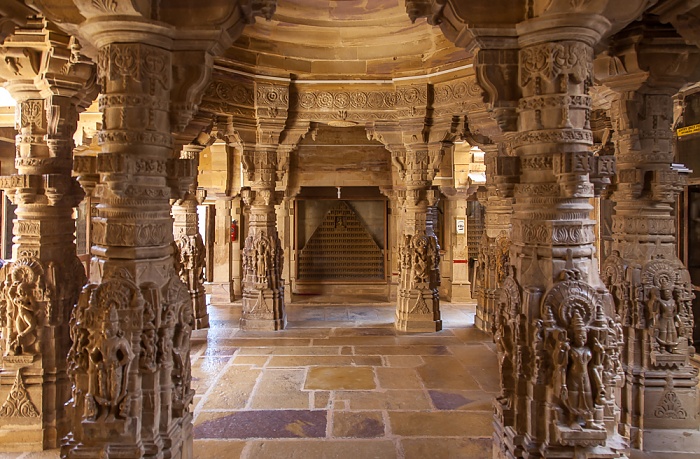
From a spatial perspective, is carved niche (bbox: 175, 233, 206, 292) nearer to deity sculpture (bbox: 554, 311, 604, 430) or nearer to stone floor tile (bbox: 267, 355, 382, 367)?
stone floor tile (bbox: 267, 355, 382, 367)

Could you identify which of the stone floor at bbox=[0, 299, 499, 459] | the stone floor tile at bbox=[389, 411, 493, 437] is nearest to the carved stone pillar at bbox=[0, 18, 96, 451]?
the stone floor at bbox=[0, 299, 499, 459]

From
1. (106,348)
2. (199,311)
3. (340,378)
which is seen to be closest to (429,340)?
(340,378)

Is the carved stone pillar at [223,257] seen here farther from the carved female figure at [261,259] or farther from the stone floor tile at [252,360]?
the stone floor tile at [252,360]

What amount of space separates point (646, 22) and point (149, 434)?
493 cm

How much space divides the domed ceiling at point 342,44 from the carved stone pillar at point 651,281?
3092 millimetres

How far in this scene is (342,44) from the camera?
7168 mm

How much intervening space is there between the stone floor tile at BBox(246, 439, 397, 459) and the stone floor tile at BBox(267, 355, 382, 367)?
212 centimetres

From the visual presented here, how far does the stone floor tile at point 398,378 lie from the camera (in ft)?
18.0

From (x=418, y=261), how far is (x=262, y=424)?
427 centimetres

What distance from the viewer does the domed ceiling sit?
6461 millimetres

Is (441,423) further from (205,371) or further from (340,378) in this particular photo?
(205,371)

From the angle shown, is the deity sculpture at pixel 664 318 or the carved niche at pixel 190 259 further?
the carved niche at pixel 190 259

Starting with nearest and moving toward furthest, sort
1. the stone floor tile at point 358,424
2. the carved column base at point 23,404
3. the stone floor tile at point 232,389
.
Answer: the carved column base at point 23,404
the stone floor tile at point 358,424
the stone floor tile at point 232,389

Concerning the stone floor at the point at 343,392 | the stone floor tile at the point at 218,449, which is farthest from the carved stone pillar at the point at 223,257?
the stone floor tile at the point at 218,449
